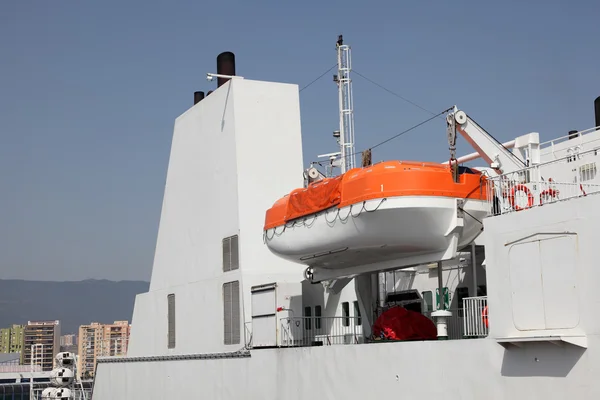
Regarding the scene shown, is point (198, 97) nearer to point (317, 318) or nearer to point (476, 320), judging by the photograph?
point (317, 318)

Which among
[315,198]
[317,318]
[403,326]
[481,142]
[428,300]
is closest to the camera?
[481,142]

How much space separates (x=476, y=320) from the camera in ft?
42.1

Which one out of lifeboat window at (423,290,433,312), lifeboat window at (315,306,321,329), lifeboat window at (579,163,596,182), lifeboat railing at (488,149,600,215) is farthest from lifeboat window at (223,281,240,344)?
lifeboat window at (579,163,596,182)

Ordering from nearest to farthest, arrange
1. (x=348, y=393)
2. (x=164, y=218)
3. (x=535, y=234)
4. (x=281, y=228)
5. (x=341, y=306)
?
(x=535, y=234) < (x=348, y=393) < (x=281, y=228) < (x=341, y=306) < (x=164, y=218)

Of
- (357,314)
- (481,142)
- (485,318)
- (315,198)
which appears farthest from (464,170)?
(357,314)

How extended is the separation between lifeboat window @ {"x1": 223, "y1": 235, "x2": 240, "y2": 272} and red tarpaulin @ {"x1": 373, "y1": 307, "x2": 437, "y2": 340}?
5.65m

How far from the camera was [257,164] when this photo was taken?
2030 centimetres

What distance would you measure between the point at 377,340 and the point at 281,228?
3518 millimetres

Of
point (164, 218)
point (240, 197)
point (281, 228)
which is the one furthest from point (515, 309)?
point (164, 218)

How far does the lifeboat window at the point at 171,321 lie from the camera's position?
22.3m

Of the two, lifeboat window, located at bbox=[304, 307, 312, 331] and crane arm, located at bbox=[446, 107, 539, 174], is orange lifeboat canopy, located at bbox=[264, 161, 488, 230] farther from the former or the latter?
lifeboat window, located at bbox=[304, 307, 312, 331]

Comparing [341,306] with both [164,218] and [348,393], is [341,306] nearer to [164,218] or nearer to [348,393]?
[348,393]

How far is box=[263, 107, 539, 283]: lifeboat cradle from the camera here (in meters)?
13.5

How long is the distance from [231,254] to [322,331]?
321cm
